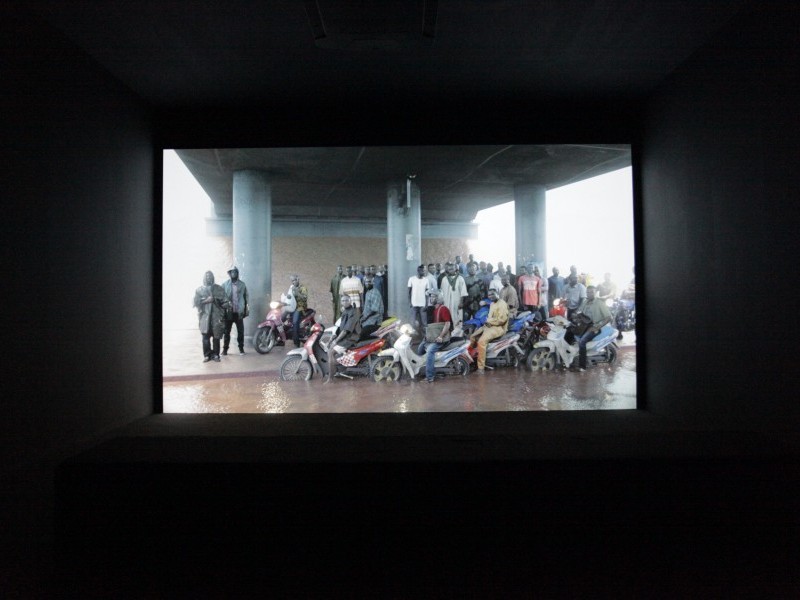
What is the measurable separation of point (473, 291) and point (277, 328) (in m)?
2.40

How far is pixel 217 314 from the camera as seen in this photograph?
5.26 m

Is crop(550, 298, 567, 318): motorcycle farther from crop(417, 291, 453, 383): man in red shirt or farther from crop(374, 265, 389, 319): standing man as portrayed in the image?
crop(374, 265, 389, 319): standing man

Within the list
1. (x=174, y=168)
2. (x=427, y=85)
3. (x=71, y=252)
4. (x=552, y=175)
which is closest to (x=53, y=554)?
(x=71, y=252)

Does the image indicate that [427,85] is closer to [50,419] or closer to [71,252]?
[71,252]

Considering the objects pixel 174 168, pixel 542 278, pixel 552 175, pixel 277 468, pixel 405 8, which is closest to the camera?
pixel 277 468

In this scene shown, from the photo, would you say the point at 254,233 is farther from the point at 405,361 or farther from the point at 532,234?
the point at 532,234

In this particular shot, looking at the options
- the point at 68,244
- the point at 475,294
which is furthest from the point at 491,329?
the point at 68,244

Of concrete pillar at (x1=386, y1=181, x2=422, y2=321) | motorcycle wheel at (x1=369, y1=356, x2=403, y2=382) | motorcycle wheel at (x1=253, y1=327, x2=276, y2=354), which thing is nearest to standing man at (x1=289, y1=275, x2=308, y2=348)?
motorcycle wheel at (x1=253, y1=327, x2=276, y2=354)

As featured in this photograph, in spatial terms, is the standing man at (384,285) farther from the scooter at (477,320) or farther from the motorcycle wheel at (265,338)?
the motorcycle wheel at (265,338)

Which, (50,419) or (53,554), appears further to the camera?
(50,419)

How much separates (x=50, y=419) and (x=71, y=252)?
3.29 feet

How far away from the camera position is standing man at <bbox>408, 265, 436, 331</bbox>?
5816 millimetres

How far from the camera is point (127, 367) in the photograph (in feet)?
11.9

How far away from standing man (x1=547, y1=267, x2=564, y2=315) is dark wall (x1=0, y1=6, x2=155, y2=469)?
14.3ft
